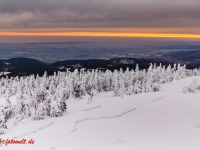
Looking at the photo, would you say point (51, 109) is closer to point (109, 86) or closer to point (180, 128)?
point (180, 128)

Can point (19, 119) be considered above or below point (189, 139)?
below

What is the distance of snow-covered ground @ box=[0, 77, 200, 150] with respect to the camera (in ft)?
55.2

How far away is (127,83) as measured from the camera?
60.2 meters

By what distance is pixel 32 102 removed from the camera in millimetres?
35625

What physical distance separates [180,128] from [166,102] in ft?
43.0

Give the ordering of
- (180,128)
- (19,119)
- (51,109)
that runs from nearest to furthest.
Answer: (180,128)
(19,119)
(51,109)

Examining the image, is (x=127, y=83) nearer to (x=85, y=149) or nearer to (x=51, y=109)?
(x=51, y=109)

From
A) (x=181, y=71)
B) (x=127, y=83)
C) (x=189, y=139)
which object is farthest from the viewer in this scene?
(x=181, y=71)

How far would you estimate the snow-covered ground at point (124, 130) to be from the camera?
16828 mm

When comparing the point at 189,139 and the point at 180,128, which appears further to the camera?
the point at 180,128

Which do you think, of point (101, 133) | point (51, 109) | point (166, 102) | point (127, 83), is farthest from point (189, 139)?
point (127, 83)

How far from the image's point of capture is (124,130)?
21.3 metres

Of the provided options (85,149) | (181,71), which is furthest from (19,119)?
(181,71)

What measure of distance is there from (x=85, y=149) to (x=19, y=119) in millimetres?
15193
